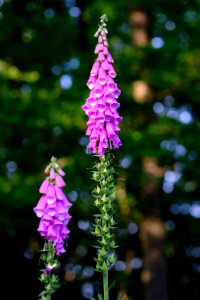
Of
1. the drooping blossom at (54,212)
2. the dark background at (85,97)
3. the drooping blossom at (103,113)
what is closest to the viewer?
the drooping blossom at (54,212)

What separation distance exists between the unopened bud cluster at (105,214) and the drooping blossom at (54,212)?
274 mm

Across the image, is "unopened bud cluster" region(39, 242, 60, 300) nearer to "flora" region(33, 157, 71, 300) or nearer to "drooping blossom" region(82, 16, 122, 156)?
"flora" region(33, 157, 71, 300)

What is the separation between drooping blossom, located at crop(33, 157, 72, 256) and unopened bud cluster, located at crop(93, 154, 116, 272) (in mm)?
274

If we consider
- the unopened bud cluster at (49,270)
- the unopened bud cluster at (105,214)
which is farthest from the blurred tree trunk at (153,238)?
the unopened bud cluster at (49,270)

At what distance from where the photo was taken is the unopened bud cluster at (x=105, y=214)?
3.49 metres

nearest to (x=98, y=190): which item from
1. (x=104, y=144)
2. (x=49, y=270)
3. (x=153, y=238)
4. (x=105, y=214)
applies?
(x=105, y=214)

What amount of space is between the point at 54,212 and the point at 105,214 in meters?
0.40

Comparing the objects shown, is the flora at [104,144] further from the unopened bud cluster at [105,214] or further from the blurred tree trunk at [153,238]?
the blurred tree trunk at [153,238]

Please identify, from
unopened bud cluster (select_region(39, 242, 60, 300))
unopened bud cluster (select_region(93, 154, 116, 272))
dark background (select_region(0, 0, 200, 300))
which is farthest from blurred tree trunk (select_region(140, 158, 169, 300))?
unopened bud cluster (select_region(39, 242, 60, 300))

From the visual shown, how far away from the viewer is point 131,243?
752 inches

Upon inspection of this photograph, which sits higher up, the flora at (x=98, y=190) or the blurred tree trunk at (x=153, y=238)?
the blurred tree trunk at (x=153, y=238)

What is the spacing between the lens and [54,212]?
3.26 metres

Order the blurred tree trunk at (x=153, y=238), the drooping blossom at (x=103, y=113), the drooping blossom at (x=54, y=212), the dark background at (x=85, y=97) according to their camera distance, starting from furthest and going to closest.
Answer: the blurred tree trunk at (x=153, y=238) → the dark background at (x=85, y=97) → the drooping blossom at (x=103, y=113) → the drooping blossom at (x=54, y=212)

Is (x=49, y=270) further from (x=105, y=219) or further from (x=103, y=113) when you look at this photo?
(x=103, y=113)
